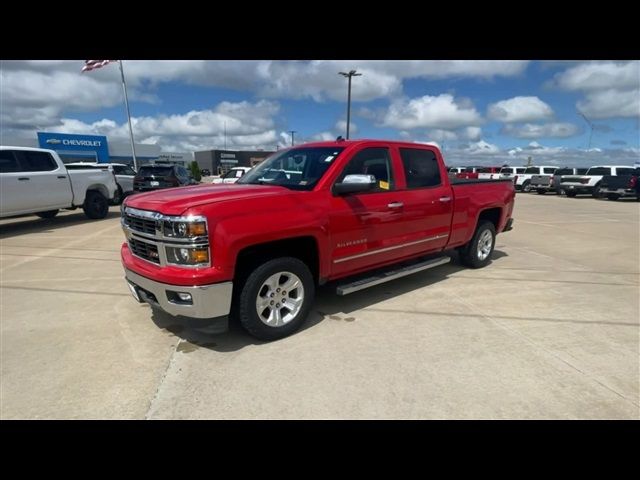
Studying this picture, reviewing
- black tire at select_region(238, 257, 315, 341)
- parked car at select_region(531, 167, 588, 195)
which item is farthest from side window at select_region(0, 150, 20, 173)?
parked car at select_region(531, 167, 588, 195)

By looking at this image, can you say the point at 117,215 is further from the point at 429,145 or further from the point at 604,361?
the point at 604,361

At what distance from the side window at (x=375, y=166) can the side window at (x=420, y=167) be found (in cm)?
29

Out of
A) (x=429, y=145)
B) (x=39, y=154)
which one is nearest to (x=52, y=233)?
(x=39, y=154)

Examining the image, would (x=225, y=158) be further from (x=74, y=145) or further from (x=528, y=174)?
(x=528, y=174)

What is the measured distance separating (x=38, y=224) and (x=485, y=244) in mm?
11537

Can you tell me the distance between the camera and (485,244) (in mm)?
6309

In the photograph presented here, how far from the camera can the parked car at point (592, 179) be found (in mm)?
22812

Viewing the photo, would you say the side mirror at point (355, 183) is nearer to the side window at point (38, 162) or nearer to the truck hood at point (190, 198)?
the truck hood at point (190, 198)

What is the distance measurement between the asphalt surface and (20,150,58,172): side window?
16.6ft

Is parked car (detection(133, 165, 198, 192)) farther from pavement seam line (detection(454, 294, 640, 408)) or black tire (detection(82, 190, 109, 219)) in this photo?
pavement seam line (detection(454, 294, 640, 408))

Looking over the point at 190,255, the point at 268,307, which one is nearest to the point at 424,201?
the point at 268,307

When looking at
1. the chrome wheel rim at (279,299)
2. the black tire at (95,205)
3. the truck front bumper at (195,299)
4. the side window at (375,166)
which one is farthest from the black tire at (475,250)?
the black tire at (95,205)

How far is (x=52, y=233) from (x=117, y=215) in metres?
3.74

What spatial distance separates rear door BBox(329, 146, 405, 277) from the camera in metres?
3.93
